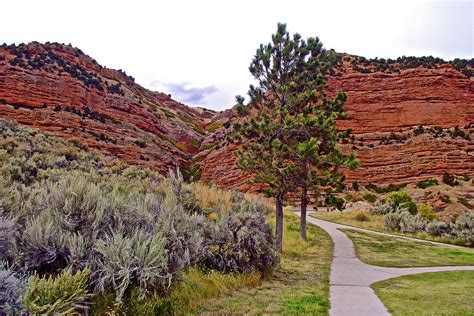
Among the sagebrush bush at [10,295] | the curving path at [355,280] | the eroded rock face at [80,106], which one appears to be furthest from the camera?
the eroded rock face at [80,106]

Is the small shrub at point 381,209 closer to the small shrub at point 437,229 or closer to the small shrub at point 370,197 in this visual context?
the small shrub at point 437,229

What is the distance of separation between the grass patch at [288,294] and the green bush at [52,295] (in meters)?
2.39

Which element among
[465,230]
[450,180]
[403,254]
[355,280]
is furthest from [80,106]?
[355,280]

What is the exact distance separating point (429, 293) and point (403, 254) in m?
8.37

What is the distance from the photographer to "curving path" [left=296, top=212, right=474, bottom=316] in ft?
22.8

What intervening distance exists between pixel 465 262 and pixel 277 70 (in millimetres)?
11192

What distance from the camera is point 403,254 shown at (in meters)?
16.7

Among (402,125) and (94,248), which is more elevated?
(402,125)

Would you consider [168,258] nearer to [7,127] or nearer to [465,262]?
[465,262]

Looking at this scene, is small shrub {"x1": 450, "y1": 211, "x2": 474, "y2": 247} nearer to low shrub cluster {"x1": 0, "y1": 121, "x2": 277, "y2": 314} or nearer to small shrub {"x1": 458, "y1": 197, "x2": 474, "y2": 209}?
small shrub {"x1": 458, "y1": 197, "x2": 474, "y2": 209}

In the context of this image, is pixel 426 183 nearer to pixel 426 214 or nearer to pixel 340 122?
pixel 426 214

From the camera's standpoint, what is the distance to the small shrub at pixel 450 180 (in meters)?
44.8

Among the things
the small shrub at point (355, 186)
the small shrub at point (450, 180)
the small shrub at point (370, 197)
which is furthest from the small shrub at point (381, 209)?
the small shrub at point (450, 180)

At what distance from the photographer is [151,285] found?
5.19 metres
